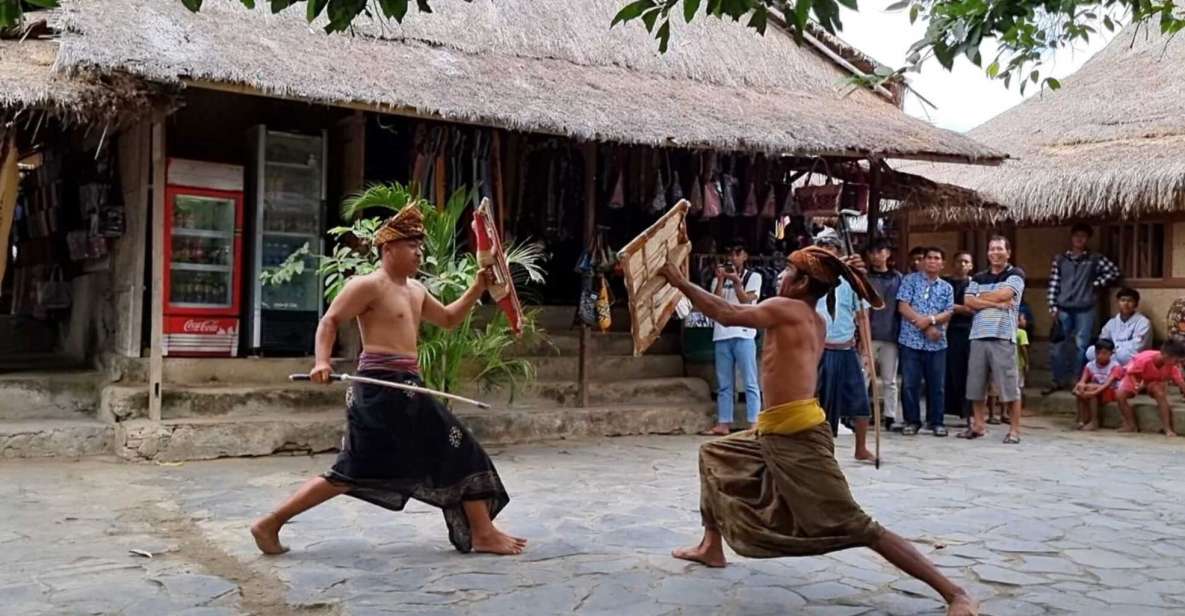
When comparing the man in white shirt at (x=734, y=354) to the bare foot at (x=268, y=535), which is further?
the man in white shirt at (x=734, y=354)

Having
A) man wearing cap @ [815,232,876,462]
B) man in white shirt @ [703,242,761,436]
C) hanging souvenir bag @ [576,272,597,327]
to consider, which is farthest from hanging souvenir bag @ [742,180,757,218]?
man wearing cap @ [815,232,876,462]

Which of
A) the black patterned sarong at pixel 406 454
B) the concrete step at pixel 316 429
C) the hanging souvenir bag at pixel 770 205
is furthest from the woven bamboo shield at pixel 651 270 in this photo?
the hanging souvenir bag at pixel 770 205

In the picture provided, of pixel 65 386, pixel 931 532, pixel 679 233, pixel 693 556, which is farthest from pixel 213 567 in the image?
pixel 65 386

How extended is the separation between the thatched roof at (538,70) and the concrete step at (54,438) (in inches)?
102

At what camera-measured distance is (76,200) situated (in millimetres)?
9844

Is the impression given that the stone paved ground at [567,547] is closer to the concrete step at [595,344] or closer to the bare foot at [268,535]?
the bare foot at [268,535]

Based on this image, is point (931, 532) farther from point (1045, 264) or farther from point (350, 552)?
point (1045, 264)

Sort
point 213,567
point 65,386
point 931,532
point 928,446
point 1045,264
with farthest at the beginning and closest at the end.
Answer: point 1045,264 < point 928,446 < point 65,386 < point 931,532 < point 213,567

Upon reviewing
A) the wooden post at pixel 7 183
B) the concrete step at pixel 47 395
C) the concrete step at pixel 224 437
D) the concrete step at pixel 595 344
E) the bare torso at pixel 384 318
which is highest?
the wooden post at pixel 7 183

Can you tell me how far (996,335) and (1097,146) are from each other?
12.4ft

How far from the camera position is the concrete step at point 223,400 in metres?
7.98

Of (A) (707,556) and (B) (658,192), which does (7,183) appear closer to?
(B) (658,192)

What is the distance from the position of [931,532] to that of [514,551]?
218 cm

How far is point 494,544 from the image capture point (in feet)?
16.6
